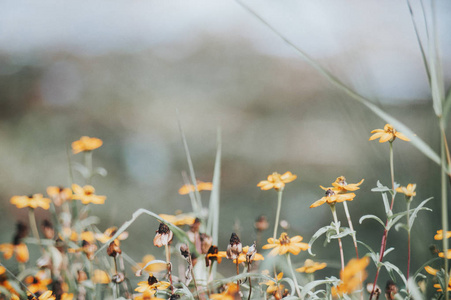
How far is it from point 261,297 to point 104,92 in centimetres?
300

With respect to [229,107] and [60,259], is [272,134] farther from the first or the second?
[60,259]

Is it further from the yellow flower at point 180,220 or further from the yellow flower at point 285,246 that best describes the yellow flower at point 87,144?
the yellow flower at point 285,246

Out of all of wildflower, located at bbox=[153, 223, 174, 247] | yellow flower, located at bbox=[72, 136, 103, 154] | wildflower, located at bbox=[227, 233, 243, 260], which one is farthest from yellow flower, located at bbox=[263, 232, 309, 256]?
yellow flower, located at bbox=[72, 136, 103, 154]

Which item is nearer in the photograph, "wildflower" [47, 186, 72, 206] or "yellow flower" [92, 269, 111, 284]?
"yellow flower" [92, 269, 111, 284]

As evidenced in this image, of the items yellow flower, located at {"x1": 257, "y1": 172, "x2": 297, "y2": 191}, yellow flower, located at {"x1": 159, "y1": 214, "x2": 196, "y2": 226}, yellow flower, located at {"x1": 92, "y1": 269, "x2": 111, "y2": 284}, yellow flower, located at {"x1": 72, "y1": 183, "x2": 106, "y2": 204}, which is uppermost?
yellow flower, located at {"x1": 257, "y1": 172, "x2": 297, "y2": 191}

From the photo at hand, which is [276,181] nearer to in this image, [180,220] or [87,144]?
[180,220]

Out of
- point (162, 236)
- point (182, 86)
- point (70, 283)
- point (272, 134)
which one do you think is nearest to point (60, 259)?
point (70, 283)

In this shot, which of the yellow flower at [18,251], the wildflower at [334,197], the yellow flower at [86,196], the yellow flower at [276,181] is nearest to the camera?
the wildflower at [334,197]

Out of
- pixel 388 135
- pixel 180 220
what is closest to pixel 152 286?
pixel 180 220

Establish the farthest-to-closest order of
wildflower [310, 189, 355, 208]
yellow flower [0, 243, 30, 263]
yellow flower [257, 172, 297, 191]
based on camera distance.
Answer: yellow flower [0, 243, 30, 263] → yellow flower [257, 172, 297, 191] → wildflower [310, 189, 355, 208]

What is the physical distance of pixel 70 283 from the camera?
38.9 inches

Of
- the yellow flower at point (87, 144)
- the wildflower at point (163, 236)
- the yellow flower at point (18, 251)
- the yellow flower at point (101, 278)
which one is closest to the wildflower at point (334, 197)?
the wildflower at point (163, 236)

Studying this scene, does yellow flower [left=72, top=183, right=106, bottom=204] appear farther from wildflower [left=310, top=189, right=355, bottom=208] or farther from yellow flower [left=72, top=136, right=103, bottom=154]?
wildflower [left=310, top=189, right=355, bottom=208]

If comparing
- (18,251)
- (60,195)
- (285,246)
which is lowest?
(18,251)
